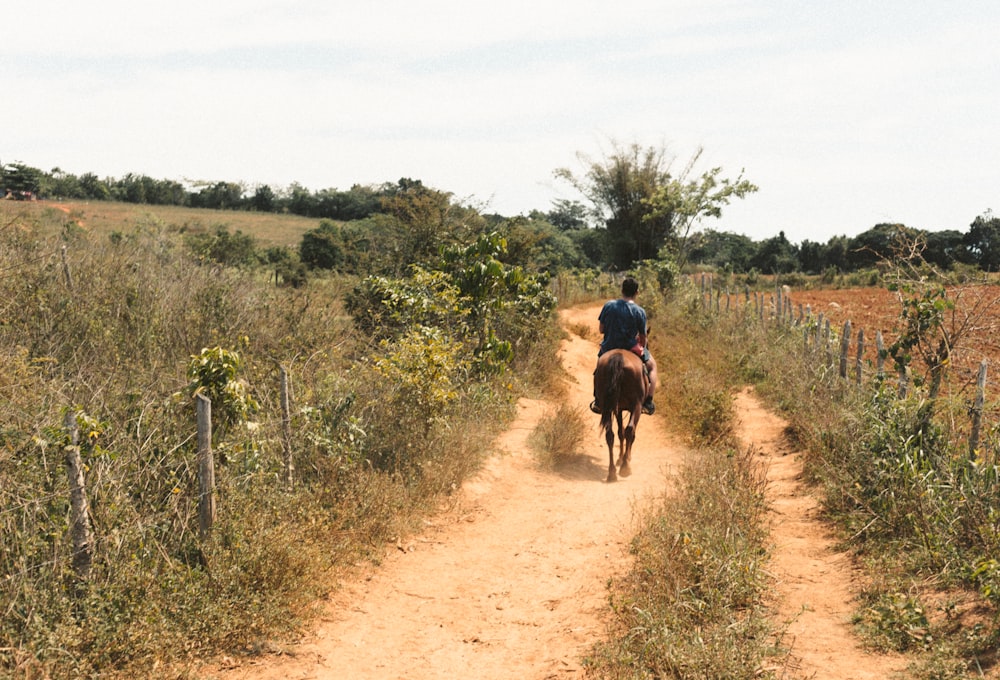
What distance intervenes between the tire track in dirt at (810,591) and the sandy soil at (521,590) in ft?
0.05

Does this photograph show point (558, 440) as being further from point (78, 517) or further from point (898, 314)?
point (78, 517)

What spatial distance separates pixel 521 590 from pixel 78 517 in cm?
354

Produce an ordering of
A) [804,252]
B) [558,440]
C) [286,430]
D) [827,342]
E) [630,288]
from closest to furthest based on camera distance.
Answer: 1. [286,430]
2. [630,288]
3. [558,440]
4. [827,342]
5. [804,252]

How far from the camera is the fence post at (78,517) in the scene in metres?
4.93

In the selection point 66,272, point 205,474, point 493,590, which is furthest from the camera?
point 66,272

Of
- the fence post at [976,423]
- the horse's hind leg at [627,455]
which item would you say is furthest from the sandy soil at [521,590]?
the fence post at [976,423]

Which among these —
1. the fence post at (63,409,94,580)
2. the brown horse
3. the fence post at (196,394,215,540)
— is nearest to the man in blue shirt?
the brown horse

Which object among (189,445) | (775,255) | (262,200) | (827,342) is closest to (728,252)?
(775,255)

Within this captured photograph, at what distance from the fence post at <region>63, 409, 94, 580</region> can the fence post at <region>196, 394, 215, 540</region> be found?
940 mm

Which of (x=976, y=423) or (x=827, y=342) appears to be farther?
(x=827, y=342)

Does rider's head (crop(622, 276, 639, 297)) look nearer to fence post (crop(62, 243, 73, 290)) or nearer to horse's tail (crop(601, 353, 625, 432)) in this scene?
horse's tail (crop(601, 353, 625, 432))

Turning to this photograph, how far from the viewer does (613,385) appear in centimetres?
961

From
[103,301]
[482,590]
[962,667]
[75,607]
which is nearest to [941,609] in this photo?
[962,667]

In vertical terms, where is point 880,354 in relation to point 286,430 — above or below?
above
